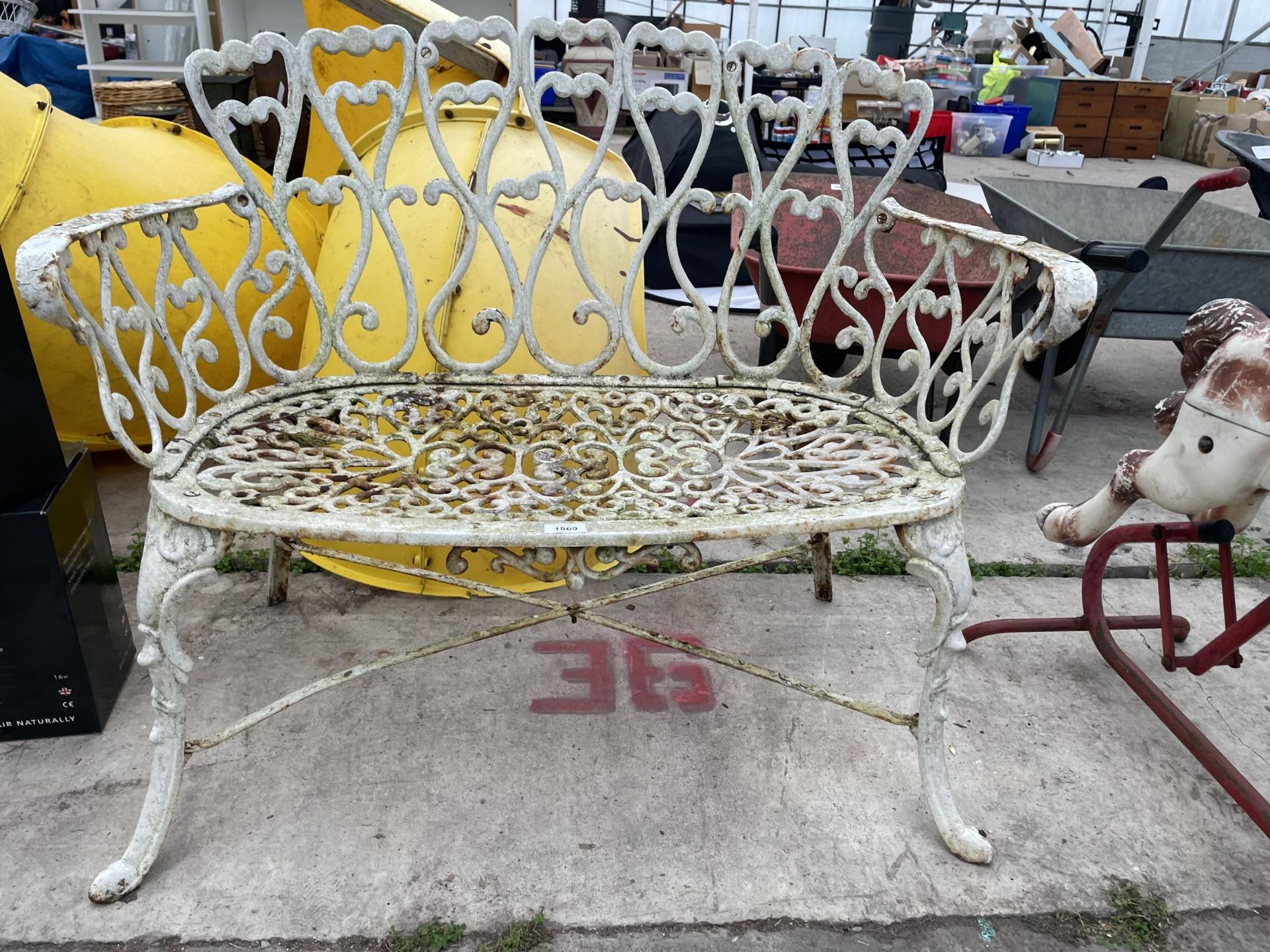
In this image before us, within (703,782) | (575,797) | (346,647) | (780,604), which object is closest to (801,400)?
(780,604)

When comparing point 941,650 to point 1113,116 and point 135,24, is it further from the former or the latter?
point 1113,116

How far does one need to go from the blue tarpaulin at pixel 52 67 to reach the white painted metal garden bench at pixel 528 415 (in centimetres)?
843

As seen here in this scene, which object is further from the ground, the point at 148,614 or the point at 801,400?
the point at 801,400

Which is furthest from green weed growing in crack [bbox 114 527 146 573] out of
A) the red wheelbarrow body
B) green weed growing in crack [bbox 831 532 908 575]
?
the red wheelbarrow body

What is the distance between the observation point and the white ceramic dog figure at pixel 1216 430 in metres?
1.59

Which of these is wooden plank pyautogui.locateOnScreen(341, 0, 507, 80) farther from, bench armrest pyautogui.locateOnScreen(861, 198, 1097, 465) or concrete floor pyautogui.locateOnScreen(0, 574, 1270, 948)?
concrete floor pyautogui.locateOnScreen(0, 574, 1270, 948)

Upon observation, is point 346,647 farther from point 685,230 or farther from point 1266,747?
point 685,230

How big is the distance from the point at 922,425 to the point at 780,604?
2.72 feet

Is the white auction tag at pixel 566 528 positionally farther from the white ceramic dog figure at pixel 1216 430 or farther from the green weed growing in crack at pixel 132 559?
the green weed growing in crack at pixel 132 559

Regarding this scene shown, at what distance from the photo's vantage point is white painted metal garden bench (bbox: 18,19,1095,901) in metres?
1.56

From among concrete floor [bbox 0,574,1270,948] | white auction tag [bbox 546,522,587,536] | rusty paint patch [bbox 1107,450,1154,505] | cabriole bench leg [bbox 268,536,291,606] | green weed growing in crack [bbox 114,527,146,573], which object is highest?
white auction tag [bbox 546,522,587,536]

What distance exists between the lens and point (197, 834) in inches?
70.1

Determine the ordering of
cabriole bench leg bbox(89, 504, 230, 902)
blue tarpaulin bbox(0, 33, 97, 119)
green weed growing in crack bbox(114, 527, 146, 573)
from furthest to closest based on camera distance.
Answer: blue tarpaulin bbox(0, 33, 97, 119), green weed growing in crack bbox(114, 527, 146, 573), cabriole bench leg bbox(89, 504, 230, 902)

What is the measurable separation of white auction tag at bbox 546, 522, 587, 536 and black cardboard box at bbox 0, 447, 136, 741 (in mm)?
1090
